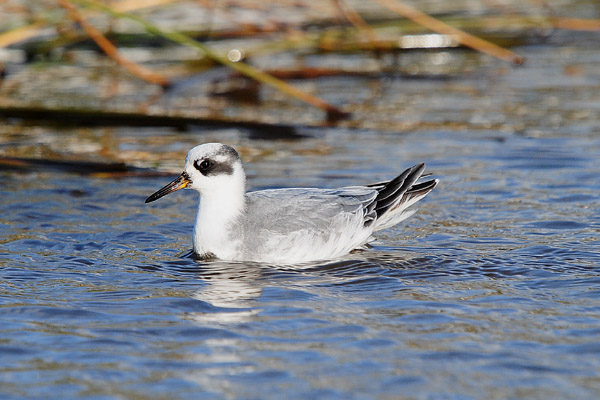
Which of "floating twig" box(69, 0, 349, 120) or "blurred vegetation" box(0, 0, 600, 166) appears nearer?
"floating twig" box(69, 0, 349, 120)

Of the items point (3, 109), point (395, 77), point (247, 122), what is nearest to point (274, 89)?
point (395, 77)

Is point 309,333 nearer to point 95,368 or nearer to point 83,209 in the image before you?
point 95,368

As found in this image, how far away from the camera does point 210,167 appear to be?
6.82 metres

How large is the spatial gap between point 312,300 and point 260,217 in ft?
3.80

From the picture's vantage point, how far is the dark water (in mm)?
4648

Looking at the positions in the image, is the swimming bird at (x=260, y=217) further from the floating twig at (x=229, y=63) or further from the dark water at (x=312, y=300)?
the floating twig at (x=229, y=63)

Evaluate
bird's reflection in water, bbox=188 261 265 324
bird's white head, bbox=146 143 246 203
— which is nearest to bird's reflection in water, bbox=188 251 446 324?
bird's reflection in water, bbox=188 261 265 324

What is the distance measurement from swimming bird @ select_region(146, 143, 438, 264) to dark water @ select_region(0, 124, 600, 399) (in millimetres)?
136

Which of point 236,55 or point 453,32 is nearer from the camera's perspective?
point 453,32

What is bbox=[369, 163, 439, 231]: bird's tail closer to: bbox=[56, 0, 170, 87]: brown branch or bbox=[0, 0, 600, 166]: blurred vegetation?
bbox=[0, 0, 600, 166]: blurred vegetation

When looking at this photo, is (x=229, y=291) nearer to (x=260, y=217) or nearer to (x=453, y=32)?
(x=260, y=217)

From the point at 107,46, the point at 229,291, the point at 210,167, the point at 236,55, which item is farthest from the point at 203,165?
the point at 236,55

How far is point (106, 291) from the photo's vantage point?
598 centimetres

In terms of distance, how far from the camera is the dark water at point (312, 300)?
4.65 m
